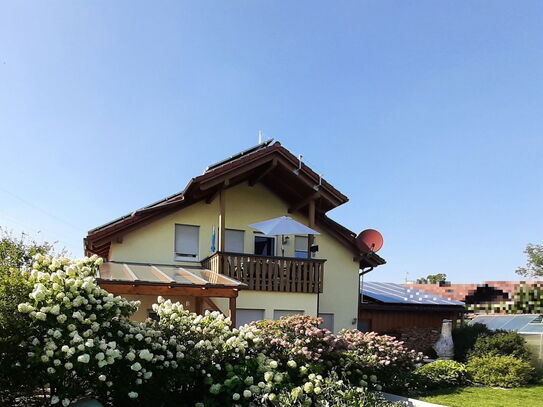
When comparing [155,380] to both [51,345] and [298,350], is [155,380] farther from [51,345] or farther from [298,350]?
[298,350]

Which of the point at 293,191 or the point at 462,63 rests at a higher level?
the point at 462,63

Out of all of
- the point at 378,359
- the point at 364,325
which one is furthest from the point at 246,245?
the point at 378,359

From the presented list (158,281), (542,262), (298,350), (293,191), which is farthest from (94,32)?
(542,262)

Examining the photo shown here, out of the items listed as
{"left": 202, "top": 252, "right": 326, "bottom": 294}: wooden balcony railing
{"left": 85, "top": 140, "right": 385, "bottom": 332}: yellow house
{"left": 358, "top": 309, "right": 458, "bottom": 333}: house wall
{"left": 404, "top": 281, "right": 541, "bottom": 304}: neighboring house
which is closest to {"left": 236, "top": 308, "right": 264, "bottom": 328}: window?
{"left": 85, "top": 140, "right": 385, "bottom": 332}: yellow house

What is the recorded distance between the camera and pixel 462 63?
1263 centimetres

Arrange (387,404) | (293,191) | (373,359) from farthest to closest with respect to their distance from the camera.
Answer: (293,191), (373,359), (387,404)

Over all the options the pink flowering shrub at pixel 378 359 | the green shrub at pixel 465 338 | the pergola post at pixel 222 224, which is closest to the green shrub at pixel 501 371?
the green shrub at pixel 465 338

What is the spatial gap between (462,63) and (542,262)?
178 feet

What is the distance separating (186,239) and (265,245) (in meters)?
3.16

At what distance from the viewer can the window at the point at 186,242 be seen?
54.9ft

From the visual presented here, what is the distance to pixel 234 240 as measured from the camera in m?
17.5

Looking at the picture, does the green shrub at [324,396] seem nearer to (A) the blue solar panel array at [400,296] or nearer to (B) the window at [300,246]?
(B) the window at [300,246]

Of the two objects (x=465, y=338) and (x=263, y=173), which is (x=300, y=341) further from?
(x=465, y=338)

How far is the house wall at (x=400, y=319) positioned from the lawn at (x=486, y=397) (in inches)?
324
